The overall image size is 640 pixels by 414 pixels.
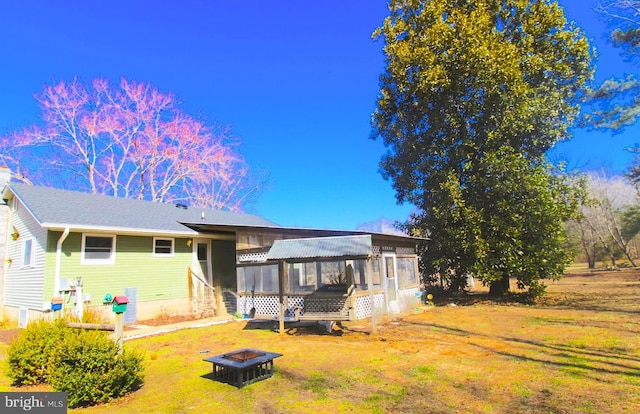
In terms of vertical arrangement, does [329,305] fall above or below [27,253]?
below

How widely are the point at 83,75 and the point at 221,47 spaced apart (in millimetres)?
13477

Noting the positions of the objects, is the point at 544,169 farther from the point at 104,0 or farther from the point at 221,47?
the point at 104,0

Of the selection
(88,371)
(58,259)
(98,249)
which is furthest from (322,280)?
(58,259)

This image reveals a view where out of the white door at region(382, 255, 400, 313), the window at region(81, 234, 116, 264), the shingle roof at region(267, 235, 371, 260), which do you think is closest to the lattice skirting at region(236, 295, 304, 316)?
the shingle roof at region(267, 235, 371, 260)

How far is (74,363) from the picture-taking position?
4891mm

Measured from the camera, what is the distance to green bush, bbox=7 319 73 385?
5.45 m

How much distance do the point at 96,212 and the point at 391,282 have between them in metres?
11.2

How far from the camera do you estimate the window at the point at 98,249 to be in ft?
37.5

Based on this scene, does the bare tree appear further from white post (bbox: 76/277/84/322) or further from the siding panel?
the siding panel

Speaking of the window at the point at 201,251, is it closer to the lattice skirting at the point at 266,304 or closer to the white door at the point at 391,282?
the lattice skirting at the point at 266,304

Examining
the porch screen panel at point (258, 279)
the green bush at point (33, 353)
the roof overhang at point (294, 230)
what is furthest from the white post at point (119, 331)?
the roof overhang at point (294, 230)

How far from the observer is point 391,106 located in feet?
60.2

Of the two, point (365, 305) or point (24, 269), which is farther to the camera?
point (24, 269)

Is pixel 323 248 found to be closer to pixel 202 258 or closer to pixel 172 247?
pixel 172 247
